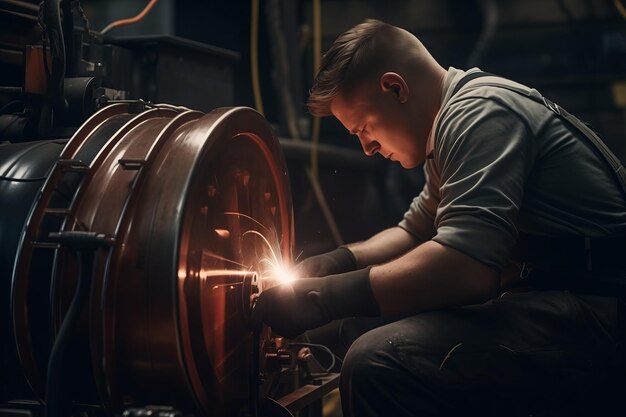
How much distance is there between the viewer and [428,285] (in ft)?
6.45

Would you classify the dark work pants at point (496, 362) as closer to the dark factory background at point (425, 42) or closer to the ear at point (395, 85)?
the ear at point (395, 85)

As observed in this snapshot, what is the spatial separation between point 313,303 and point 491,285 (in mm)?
472

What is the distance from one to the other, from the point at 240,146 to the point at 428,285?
714 millimetres

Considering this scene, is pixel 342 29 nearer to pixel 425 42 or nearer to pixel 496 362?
pixel 425 42

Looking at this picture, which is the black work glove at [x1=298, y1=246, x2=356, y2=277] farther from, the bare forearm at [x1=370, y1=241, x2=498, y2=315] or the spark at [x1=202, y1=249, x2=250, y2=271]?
the bare forearm at [x1=370, y1=241, x2=498, y2=315]

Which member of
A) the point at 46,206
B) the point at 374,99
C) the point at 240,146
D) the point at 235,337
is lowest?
the point at 235,337

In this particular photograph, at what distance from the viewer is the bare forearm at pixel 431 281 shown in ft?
6.34

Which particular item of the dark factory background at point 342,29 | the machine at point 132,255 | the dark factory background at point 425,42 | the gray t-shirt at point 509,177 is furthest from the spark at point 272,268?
the dark factory background at point 425,42

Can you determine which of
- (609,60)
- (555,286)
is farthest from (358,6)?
(555,286)

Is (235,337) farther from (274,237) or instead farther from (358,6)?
(358,6)

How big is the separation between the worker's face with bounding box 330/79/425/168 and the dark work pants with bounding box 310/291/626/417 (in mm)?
578

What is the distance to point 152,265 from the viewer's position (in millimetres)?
1813

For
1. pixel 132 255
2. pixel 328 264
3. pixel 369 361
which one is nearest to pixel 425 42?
pixel 328 264

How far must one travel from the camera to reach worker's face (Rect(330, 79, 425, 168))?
2344 millimetres
